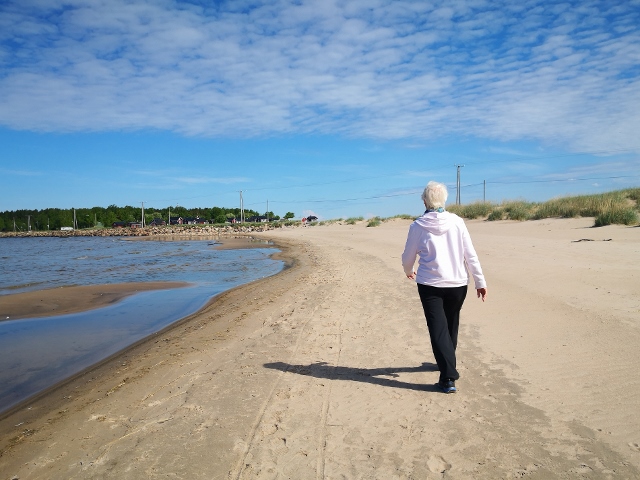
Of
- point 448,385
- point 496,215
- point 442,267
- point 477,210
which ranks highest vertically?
point 477,210

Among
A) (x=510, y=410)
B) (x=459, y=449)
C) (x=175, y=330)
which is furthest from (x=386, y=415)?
(x=175, y=330)

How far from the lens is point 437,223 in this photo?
14.2ft

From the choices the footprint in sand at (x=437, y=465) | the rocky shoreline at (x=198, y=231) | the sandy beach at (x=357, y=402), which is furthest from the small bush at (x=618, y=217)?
the rocky shoreline at (x=198, y=231)

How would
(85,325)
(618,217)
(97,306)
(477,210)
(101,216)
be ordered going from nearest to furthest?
(85,325), (97,306), (618,217), (477,210), (101,216)

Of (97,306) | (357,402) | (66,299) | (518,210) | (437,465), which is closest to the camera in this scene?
(437,465)

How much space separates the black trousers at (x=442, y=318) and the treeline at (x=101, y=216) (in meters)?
104

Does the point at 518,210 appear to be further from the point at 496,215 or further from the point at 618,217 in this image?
the point at 618,217

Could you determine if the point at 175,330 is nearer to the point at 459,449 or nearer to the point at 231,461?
the point at 231,461

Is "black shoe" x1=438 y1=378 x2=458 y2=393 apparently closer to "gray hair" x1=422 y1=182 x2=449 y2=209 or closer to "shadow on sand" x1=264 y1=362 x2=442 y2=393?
"shadow on sand" x1=264 y1=362 x2=442 y2=393

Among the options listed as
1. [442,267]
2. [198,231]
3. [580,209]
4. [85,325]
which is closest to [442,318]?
[442,267]

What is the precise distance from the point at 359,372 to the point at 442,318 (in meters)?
1.22

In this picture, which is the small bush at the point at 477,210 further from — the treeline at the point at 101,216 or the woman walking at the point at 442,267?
the treeline at the point at 101,216

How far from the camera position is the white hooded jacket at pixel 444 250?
170 inches

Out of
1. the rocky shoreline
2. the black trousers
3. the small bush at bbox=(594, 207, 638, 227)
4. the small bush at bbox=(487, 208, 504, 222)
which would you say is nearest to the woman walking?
the black trousers
